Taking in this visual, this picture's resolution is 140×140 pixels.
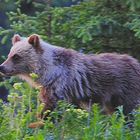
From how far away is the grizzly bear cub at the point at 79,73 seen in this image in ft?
28.2

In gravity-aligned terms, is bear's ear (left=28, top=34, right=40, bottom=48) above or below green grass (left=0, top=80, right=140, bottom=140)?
above

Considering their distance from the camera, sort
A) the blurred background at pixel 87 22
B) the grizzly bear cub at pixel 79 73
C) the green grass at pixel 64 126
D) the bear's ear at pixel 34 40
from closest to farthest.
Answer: the green grass at pixel 64 126, the grizzly bear cub at pixel 79 73, the bear's ear at pixel 34 40, the blurred background at pixel 87 22

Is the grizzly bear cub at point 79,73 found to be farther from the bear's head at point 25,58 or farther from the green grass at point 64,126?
the green grass at point 64,126

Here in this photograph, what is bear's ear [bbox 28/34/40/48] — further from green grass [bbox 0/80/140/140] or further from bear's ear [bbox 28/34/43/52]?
green grass [bbox 0/80/140/140]

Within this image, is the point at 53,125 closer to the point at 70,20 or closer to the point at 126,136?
the point at 126,136

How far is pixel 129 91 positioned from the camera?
8883 mm

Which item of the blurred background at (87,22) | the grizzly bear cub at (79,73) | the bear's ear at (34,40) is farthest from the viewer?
the blurred background at (87,22)

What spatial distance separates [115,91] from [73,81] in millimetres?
575

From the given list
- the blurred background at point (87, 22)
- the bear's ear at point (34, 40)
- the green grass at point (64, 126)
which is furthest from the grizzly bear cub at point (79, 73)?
the green grass at point (64, 126)

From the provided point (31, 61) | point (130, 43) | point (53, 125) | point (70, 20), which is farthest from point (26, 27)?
point (53, 125)

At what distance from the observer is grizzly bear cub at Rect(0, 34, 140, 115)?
8.60 m

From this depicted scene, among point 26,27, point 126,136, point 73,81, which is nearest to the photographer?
point 126,136

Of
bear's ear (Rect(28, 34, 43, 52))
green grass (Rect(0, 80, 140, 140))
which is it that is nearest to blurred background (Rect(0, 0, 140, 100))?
bear's ear (Rect(28, 34, 43, 52))

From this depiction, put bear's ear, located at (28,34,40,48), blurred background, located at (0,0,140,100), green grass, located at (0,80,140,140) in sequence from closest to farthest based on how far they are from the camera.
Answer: green grass, located at (0,80,140,140), bear's ear, located at (28,34,40,48), blurred background, located at (0,0,140,100)
